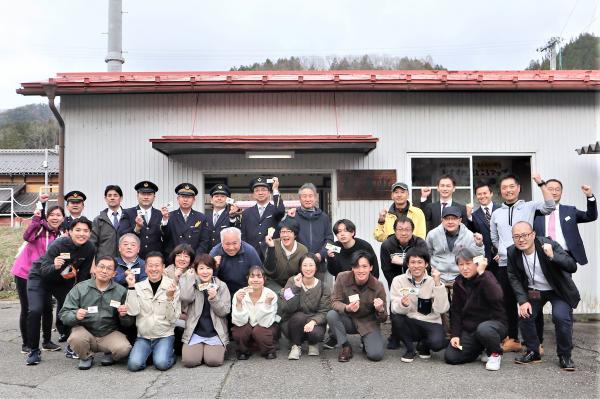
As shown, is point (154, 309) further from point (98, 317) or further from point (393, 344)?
point (393, 344)

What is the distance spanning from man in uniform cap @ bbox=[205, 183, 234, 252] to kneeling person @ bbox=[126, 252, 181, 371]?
1.04 meters

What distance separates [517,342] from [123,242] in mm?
4357

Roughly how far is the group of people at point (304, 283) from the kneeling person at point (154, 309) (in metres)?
0.01

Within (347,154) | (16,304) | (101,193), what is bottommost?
(16,304)

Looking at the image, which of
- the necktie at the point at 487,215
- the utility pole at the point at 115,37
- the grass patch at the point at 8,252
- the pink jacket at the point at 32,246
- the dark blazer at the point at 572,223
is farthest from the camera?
the utility pole at the point at 115,37

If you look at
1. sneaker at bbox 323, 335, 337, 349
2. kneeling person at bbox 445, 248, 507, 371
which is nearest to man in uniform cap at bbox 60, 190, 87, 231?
sneaker at bbox 323, 335, 337, 349

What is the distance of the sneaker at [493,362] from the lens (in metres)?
4.66

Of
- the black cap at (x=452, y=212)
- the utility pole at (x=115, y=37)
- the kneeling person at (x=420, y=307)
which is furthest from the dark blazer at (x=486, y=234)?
the utility pole at (x=115, y=37)

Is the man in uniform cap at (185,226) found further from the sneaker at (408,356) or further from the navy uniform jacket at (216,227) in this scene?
the sneaker at (408,356)

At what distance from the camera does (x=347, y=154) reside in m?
7.41

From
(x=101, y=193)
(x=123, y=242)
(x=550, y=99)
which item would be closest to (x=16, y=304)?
(x=101, y=193)

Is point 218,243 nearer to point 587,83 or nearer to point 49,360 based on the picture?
point 49,360

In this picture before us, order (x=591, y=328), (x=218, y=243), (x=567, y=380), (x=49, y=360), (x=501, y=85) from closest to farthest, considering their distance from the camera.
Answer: (x=567, y=380), (x=49, y=360), (x=218, y=243), (x=591, y=328), (x=501, y=85)

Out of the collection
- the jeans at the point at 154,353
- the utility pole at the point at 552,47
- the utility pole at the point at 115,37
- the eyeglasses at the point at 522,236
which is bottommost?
the jeans at the point at 154,353
